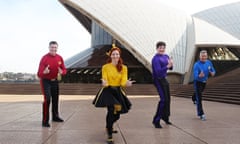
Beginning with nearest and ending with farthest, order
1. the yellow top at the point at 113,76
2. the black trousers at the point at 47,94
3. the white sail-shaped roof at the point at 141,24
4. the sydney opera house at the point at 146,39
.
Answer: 1. the yellow top at the point at 113,76
2. the black trousers at the point at 47,94
3. the white sail-shaped roof at the point at 141,24
4. the sydney opera house at the point at 146,39

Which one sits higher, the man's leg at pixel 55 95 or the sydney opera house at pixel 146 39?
the sydney opera house at pixel 146 39

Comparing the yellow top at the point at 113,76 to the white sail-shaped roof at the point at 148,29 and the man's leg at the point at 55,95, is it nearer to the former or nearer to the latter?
the man's leg at the point at 55,95

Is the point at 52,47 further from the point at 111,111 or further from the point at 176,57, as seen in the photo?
the point at 176,57

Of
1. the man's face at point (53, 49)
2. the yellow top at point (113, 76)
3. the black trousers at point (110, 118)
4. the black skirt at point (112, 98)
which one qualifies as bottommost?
the black trousers at point (110, 118)

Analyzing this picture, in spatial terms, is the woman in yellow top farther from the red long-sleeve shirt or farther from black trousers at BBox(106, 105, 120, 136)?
the red long-sleeve shirt

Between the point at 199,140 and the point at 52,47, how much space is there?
320 centimetres

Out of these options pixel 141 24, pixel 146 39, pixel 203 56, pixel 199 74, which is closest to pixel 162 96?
pixel 199 74

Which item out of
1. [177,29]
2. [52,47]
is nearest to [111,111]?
[52,47]

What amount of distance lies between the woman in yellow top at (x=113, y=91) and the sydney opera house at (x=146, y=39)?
23.2 m

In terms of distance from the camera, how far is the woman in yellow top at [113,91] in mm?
3775

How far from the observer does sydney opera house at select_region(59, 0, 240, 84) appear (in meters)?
27.6

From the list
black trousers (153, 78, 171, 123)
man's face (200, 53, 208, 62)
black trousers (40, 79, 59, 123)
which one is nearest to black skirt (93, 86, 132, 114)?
black trousers (153, 78, 171, 123)

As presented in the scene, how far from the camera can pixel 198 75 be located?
6324 millimetres

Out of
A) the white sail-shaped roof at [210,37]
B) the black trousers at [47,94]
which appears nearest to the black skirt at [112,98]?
the black trousers at [47,94]
